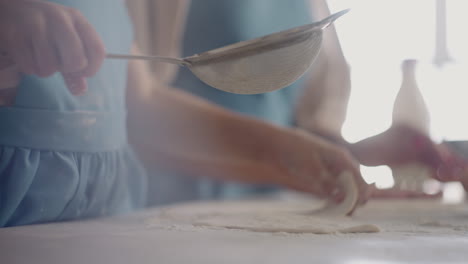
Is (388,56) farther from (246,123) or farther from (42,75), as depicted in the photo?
(42,75)

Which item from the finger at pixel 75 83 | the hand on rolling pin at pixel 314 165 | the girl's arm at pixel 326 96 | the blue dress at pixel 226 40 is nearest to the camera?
the finger at pixel 75 83

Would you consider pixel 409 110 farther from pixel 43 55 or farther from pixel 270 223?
pixel 43 55

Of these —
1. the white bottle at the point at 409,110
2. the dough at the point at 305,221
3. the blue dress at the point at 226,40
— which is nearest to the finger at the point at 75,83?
the dough at the point at 305,221

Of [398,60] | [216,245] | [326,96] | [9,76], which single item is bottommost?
[216,245]

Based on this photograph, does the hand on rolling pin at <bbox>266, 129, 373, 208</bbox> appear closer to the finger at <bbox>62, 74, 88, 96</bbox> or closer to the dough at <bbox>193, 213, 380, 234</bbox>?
the dough at <bbox>193, 213, 380, 234</bbox>

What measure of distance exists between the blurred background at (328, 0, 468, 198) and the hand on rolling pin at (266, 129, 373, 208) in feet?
0.36

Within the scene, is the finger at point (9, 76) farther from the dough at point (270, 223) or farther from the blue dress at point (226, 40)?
the blue dress at point (226, 40)

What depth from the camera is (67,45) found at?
286mm

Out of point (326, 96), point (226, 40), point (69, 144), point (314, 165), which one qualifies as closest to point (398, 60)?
A: point (326, 96)

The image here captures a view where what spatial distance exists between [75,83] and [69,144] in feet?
0.17

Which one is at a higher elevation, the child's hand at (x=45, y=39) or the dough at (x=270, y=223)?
the child's hand at (x=45, y=39)

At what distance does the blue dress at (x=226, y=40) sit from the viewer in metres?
0.72

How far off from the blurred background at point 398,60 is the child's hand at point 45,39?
26cm

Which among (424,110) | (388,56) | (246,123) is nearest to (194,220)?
(246,123)
